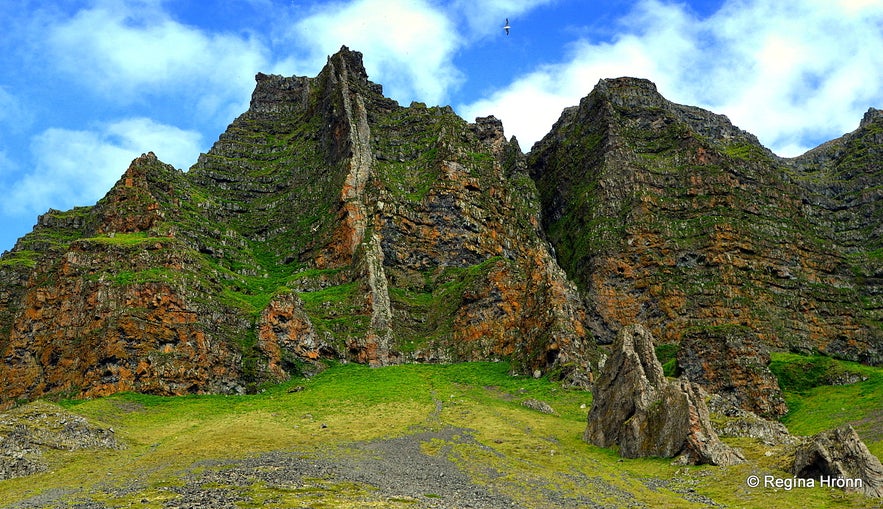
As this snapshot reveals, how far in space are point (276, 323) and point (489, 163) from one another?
6575 cm

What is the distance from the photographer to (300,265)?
374 feet

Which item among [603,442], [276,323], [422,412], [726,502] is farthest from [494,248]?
[726,502]

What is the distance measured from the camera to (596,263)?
4909 inches

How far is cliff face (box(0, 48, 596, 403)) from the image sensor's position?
251 feet

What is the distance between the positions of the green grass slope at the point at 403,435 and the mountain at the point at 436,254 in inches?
Answer: 292

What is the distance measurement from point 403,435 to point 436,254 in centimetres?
6747

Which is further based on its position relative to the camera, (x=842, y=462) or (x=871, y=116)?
(x=871, y=116)

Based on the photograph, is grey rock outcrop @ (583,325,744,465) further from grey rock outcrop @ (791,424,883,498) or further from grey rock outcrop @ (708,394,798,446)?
grey rock outcrop @ (791,424,883,498)

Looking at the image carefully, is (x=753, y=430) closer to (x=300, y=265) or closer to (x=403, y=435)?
(x=403, y=435)

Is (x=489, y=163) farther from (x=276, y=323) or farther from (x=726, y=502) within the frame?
(x=726, y=502)

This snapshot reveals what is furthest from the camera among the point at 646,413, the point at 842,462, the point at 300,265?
the point at 300,265

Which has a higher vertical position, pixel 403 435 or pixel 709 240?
pixel 709 240

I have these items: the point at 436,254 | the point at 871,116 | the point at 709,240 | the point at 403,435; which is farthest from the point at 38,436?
the point at 871,116

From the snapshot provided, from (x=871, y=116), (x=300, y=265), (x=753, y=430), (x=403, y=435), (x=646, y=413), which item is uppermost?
(x=871, y=116)
